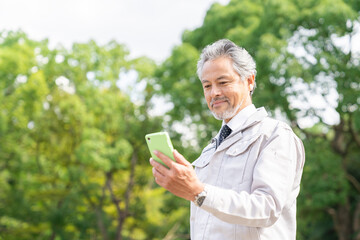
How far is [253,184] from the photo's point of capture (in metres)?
2.14

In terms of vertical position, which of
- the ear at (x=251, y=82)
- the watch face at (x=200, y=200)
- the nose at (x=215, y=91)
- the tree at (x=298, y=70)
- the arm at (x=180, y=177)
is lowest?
the watch face at (x=200, y=200)

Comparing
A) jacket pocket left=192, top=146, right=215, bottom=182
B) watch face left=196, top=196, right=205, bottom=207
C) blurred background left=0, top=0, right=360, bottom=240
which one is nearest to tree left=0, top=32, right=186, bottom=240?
blurred background left=0, top=0, right=360, bottom=240

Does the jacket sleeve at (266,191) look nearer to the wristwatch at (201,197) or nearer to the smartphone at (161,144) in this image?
the wristwatch at (201,197)

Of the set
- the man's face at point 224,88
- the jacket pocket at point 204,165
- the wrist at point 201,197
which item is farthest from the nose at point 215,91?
the wrist at point 201,197

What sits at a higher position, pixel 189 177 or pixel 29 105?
pixel 29 105

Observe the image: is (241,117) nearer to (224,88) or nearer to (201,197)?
(224,88)

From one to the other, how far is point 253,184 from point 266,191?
8 cm

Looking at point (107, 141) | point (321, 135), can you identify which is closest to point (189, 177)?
point (321, 135)

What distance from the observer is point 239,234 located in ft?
7.20

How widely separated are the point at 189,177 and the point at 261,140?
465 millimetres

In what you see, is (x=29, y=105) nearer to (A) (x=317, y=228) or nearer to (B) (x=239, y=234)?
(A) (x=317, y=228)

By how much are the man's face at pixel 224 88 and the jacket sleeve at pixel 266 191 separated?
300 mm

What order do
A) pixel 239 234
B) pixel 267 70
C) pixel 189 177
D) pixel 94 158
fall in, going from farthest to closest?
pixel 94 158
pixel 267 70
pixel 239 234
pixel 189 177

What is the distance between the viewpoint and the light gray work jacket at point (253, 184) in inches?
79.6
